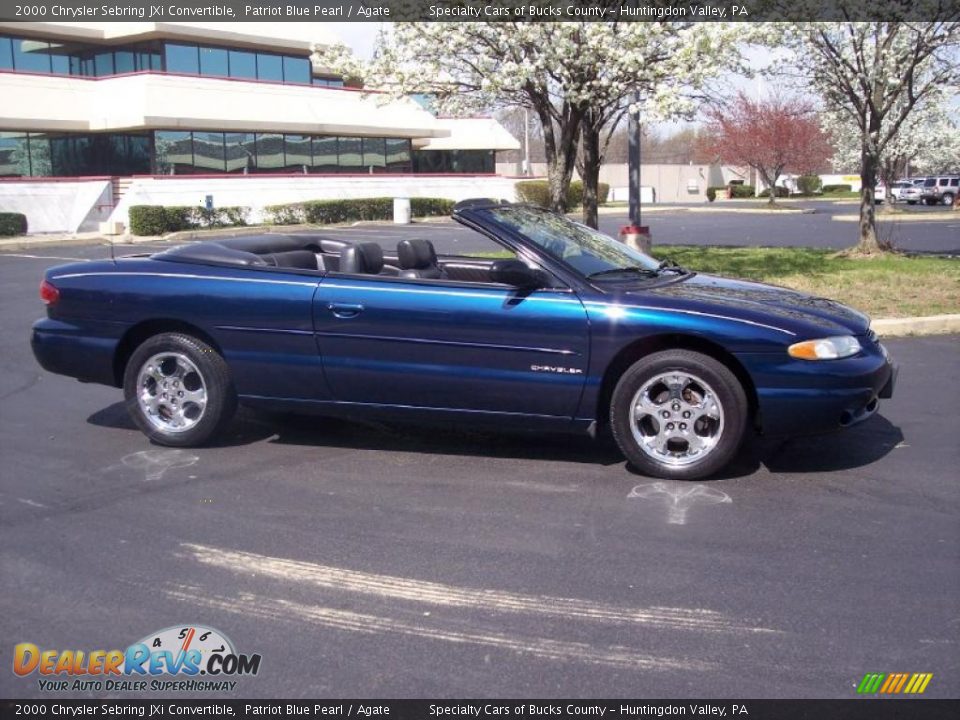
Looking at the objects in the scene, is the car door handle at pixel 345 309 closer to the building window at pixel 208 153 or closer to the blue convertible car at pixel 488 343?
the blue convertible car at pixel 488 343

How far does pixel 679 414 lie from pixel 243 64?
37664 mm

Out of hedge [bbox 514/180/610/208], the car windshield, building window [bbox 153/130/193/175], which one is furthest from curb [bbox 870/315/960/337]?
hedge [bbox 514/180/610/208]

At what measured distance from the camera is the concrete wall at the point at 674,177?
3083 inches

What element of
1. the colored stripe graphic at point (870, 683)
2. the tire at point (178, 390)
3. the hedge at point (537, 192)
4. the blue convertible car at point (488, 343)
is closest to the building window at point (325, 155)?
the hedge at point (537, 192)

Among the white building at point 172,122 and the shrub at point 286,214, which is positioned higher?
the white building at point 172,122

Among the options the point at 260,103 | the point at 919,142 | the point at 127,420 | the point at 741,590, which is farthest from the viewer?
the point at 919,142

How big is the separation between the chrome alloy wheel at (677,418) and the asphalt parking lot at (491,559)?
0.74ft

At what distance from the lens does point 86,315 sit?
22.1ft

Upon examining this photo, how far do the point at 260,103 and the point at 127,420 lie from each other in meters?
33.3

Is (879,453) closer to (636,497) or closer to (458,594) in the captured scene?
(636,497)

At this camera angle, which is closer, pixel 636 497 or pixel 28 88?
pixel 636 497

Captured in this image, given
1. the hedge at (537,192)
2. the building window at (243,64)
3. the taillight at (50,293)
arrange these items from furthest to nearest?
the hedge at (537,192), the building window at (243,64), the taillight at (50,293)

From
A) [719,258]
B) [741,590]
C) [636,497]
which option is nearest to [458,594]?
[741,590]
